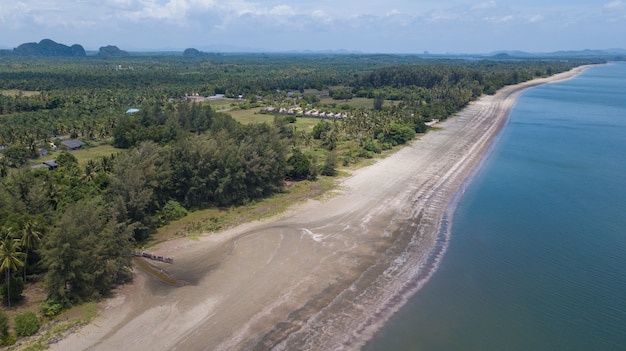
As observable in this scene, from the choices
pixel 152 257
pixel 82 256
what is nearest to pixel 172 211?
pixel 152 257

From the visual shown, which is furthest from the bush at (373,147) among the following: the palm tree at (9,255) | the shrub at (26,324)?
the shrub at (26,324)

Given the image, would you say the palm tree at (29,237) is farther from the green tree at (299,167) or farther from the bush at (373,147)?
the bush at (373,147)

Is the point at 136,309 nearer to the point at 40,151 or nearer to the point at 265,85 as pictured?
the point at 40,151

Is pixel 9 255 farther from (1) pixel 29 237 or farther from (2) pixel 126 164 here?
(2) pixel 126 164

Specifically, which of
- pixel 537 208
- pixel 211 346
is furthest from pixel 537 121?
pixel 211 346

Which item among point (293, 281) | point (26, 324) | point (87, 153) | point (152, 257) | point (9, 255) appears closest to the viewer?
point (26, 324)

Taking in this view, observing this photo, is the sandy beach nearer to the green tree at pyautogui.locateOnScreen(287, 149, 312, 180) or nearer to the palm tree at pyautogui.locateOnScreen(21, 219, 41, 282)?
the green tree at pyautogui.locateOnScreen(287, 149, 312, 180)
